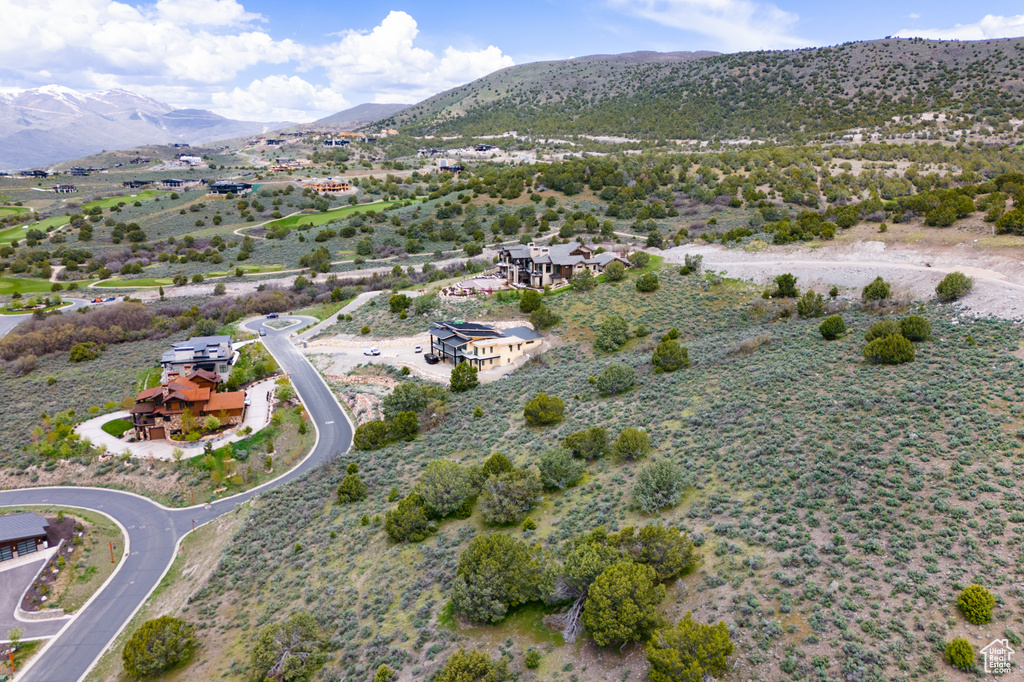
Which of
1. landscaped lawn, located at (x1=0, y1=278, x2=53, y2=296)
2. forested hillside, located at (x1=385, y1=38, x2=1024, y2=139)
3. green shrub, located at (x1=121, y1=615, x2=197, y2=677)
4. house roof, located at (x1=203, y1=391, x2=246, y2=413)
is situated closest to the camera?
green shrub, located at (x1=121, y1=615, x2=197, y2=677)

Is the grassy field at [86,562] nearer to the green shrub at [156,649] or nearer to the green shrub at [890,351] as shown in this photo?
the green shrub at [156,649]

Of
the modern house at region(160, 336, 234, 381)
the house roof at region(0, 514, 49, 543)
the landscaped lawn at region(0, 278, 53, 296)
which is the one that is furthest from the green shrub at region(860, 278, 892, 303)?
the landscaped lawn at region(0, 278, 53, 296)

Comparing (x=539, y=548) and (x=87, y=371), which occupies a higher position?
(x=539, y=548)

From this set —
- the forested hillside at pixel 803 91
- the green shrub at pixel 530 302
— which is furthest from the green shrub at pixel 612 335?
the forested hillside at pixel 803 91

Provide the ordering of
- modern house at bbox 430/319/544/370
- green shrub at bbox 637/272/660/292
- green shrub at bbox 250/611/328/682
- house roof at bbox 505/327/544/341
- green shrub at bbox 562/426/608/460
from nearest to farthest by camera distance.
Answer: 1. green shrub at bbox 250/611/328/682
2. green shrub at bbox 562/426/608/460
3. modern house at bbox 430/319/544/370
4. house roof at bbox 505/327/544/341
5. green shrub at bbox 637/272/660/292

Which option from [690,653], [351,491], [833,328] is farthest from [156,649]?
[833,328]

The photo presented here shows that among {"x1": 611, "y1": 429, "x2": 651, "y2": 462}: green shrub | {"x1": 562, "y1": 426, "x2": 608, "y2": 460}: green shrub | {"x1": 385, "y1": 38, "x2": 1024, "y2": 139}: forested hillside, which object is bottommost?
{"x1": 562, "y1": 426, "x2": 608, "y2": 460}: green shrub

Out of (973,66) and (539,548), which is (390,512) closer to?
(539,548)

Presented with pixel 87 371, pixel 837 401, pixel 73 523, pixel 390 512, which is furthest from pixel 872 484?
pixel 87 371

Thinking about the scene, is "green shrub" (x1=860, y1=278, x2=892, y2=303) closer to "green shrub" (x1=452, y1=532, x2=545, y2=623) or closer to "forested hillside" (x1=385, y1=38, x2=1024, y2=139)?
"green shrub" (x1=452, y1=532, x2=545, y2=623)
